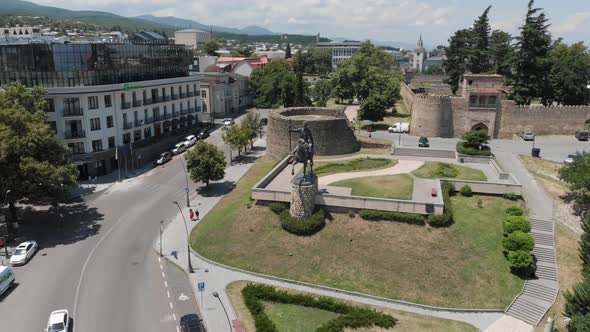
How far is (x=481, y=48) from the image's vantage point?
9350 centimetres

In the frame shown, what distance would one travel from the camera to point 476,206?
43.7 meters

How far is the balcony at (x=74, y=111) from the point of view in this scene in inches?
2242

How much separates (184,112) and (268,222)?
142ft

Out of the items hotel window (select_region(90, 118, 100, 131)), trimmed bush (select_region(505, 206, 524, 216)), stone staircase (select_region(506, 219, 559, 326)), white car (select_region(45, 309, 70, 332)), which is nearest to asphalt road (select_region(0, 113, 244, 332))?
white car (select_region(45, 309, 70, 332))

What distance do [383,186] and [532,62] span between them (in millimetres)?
45213

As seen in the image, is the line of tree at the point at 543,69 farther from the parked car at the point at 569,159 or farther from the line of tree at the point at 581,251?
the line of tree at the point at 581,251

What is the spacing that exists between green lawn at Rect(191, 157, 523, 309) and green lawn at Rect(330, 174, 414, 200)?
4.03 meters

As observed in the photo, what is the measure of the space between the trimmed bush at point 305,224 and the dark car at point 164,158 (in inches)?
1219

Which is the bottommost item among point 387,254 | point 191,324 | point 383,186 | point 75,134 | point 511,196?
point 191,324

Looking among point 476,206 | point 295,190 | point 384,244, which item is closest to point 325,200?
point 295,190

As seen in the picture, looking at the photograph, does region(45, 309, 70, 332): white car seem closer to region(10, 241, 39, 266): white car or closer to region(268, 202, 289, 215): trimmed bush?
region(10, 241, 39, 266): white car

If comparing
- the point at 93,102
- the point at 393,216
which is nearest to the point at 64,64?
the point at 93,102

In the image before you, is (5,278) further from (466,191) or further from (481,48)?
(481,48)

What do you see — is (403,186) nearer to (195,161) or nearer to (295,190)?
(295,190)
